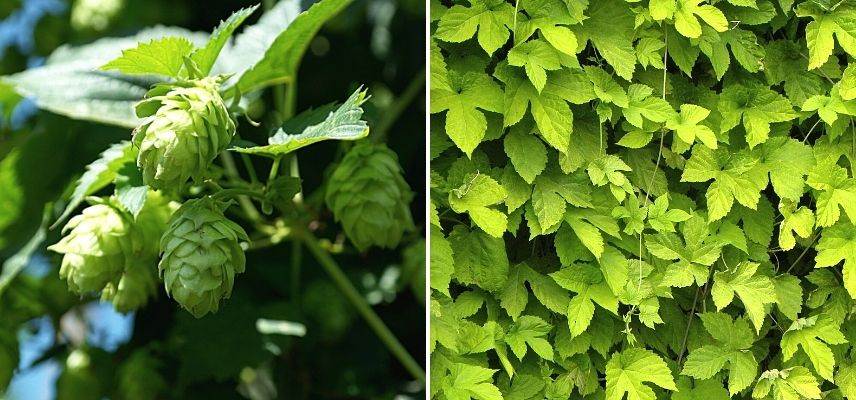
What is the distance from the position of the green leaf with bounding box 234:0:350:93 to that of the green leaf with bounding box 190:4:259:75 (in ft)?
0.22

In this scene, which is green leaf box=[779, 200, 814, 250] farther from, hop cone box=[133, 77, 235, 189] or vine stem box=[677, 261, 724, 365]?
hop cone box=[133, 77, 235, 189]

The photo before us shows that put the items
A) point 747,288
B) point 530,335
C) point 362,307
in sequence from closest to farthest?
point 362,307, point 530,335, point 747,288

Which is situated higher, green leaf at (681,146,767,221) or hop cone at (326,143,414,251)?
hop cone at (326,143,414,251)

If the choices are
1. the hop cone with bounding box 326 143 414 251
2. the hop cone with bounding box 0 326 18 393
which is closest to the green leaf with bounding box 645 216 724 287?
the hop cone with bounding box 326 143 414 251

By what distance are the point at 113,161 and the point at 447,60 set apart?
18.4 inches

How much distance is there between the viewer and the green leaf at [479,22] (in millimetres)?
1254

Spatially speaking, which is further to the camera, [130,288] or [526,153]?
[526,153]

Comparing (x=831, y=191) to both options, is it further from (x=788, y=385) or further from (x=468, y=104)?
(x=468, y=104)

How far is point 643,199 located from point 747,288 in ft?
0.72

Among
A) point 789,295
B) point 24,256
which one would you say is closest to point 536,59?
point 789,295

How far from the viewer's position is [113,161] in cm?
109

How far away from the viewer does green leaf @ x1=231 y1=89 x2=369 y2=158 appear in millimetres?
932

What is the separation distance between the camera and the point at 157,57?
3.46 feet

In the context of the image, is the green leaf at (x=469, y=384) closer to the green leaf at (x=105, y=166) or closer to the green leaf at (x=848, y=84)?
the green leaf at (x=105, y=166)
